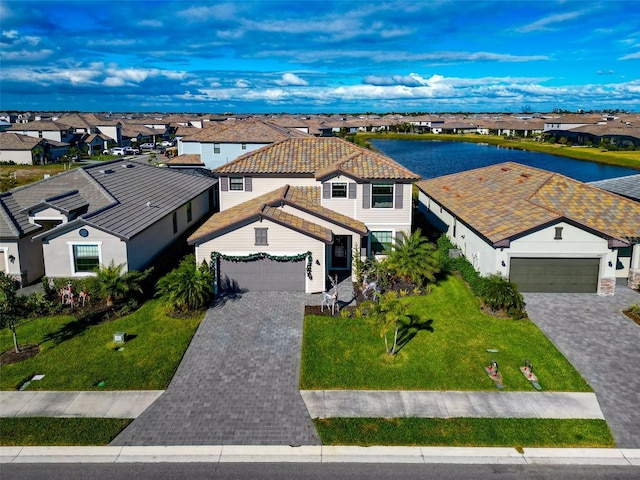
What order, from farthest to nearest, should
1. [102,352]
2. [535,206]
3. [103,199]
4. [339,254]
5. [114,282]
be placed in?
[339,254]
[103,199]
[535,206]
[114,282]
[102,352]

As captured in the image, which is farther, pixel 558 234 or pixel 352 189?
pixel 352 189

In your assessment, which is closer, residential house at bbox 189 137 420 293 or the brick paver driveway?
the brick paver driveway

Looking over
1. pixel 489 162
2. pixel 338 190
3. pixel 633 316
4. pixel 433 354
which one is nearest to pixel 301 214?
pixel 338 190

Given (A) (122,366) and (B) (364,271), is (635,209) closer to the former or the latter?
(B) (364,271)

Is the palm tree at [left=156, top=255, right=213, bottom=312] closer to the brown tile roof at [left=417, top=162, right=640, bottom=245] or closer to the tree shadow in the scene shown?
the tree shadow

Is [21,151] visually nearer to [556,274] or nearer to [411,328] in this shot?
[411,328]

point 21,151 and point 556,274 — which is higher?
point 21,151

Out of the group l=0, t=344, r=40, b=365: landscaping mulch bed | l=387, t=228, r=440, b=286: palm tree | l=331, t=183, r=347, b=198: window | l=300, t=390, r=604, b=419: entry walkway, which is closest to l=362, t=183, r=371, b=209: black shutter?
l=331, t=183, r=347, b=198: window

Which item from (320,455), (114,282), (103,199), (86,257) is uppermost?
(103,199)

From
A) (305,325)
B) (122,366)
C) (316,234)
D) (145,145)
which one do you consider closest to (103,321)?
(122,366)
